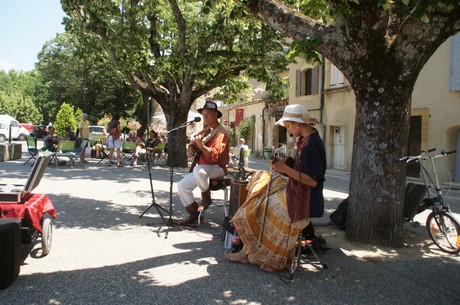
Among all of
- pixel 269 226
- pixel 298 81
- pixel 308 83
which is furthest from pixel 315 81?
pixel 269 226

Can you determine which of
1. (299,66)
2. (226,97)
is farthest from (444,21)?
(299,66)

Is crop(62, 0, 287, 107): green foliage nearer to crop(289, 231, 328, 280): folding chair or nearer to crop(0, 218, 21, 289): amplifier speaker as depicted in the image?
crop(289, 231, 328, 280): folding chair

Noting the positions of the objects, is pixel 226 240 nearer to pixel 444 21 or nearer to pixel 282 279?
pixel 282 279

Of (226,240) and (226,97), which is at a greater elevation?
(226,97)

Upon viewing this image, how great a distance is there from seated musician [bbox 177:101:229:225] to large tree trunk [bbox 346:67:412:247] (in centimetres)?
191

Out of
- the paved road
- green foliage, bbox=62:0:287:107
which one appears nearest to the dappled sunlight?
the paved road

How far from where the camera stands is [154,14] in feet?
47.9

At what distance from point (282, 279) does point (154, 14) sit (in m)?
12.7

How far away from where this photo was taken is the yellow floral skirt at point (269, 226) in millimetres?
4035

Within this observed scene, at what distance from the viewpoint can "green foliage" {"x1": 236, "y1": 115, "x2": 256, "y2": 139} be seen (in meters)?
31.0

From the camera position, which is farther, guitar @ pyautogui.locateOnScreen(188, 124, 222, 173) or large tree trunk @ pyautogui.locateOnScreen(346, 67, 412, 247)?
guitar @ pyautogui.locateOnScreen(188, 124, 222, 173)

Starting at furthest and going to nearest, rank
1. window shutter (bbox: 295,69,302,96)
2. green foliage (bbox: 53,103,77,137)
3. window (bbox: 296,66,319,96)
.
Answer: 1. window shutter (bbox: 295,69,302,96)
2. green foliage (bbox: 53,103,77,137)
3. window (bbox: 296,66,319,96)

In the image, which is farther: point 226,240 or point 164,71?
point 164,71

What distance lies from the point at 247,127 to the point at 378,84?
2667cm
